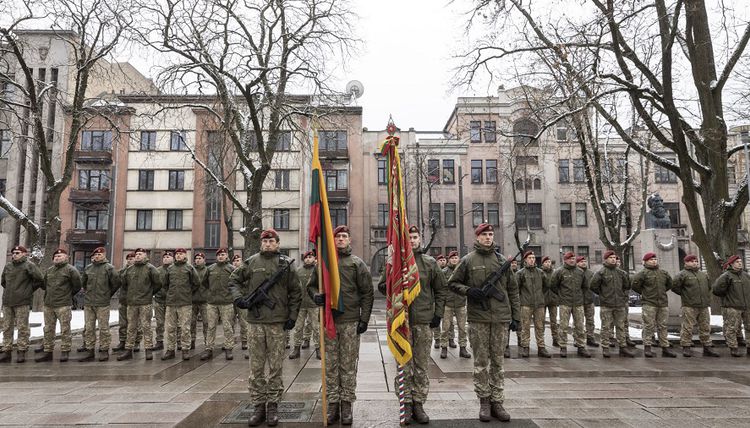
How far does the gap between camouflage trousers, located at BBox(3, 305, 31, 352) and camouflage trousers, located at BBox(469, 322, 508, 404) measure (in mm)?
9061

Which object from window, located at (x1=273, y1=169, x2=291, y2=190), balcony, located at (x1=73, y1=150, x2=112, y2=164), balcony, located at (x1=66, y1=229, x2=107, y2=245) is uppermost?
balcony, located at (x1=73, y1=150, x2=112, y2=164)

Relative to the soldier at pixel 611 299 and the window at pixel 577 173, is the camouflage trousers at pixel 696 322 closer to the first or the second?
the soldier at pixel 611 299

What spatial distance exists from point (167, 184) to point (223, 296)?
3122cm

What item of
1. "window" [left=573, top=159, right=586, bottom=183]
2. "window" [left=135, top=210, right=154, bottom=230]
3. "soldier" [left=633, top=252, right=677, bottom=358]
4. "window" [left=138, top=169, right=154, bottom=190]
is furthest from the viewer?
"window" [left=573, top=159, right=586, bottom=183]

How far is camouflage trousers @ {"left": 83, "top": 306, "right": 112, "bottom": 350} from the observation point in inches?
386

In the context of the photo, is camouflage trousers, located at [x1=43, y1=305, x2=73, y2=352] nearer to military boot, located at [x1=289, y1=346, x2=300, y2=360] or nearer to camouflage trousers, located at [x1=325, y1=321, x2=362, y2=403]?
military boot, located at [x1=289, y1=346, x2=300, y2=360]

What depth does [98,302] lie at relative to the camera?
992cm

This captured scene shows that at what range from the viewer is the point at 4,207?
15367mm

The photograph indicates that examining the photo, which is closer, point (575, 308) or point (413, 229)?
point (413, 229)

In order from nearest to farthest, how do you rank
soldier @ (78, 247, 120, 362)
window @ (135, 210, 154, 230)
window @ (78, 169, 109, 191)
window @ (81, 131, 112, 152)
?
soldier @ (78, 247, 120, 362), window @ (135, 210, 154, 230), window @ (78, 169, 109, 191), window @ (81, 131, 112, 152)

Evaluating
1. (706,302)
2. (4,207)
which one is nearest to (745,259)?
(706,302)

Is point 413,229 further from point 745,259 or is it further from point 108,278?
point 745,259

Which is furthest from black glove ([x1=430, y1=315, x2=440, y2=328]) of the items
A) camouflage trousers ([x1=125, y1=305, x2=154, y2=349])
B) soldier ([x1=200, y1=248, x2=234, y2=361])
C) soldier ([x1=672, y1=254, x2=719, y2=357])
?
soldier ([x1=672, y1=254, x2=719, y2=357])

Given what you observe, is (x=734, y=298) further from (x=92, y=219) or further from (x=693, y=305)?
(x=92, y=219)
